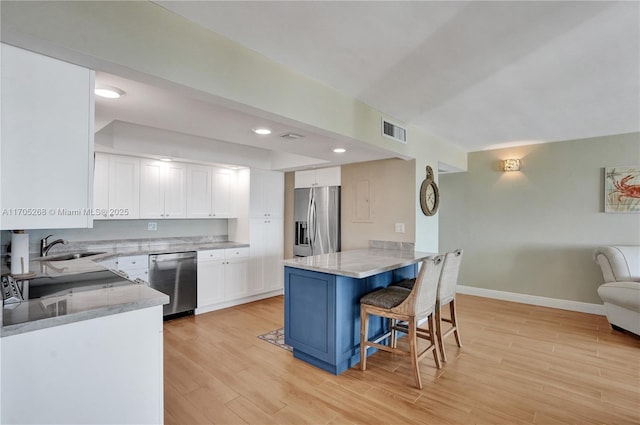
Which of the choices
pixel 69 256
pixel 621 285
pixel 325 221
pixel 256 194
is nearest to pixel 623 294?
pixel 621 285

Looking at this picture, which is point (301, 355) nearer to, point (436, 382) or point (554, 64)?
point (436, 382)

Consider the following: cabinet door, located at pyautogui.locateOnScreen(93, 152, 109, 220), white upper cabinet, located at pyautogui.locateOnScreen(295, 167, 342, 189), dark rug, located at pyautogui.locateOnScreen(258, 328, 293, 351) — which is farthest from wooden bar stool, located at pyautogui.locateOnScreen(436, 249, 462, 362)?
cabinet door, located at pyautogui.locateOnScreen(93, 152, 109, 220)

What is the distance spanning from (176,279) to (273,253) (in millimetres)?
1613

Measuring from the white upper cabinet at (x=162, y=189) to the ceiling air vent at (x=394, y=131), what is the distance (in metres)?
2.76

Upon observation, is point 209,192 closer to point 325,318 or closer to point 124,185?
point 124,185

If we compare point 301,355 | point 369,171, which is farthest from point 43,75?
point 369,171

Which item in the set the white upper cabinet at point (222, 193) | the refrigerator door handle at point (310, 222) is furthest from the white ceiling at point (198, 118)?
the white upper cabinet at point (222, 193)

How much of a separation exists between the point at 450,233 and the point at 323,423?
430 cm

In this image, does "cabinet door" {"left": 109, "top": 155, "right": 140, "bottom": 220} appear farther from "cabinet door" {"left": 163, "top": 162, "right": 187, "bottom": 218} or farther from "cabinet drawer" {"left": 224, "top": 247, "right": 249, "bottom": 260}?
"cabinet drawer" {"left": 224, "top": 247, "right": 249, "bottom": 260}

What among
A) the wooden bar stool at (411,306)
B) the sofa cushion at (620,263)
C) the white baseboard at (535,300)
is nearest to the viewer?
the wooden bar stool at (411,306)

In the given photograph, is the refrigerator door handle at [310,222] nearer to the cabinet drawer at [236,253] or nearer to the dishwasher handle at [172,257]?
the cabinet drawer at [236,253]

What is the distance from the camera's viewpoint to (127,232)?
4078 millimetres

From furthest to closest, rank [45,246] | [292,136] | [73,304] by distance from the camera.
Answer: [45,246]
[292,136]
[73,304]

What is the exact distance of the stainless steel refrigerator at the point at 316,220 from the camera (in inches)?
187
